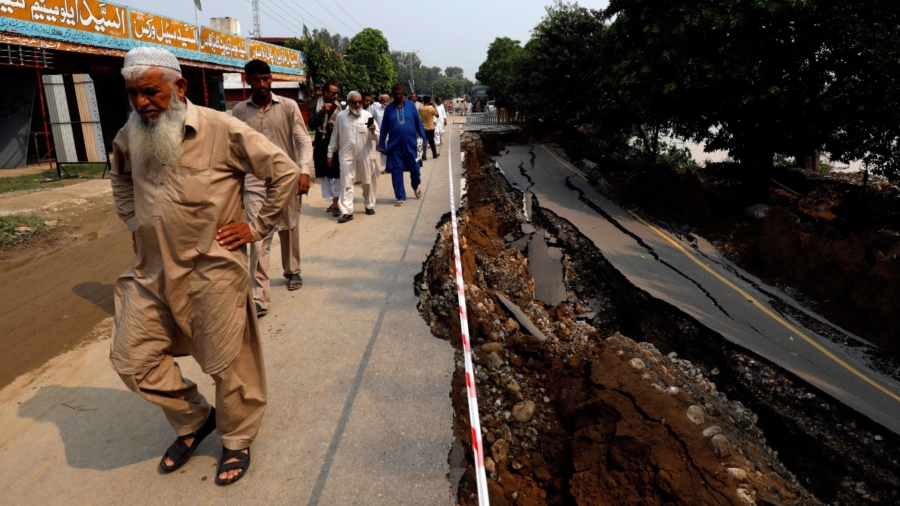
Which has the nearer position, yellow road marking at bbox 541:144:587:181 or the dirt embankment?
the dirt embankment

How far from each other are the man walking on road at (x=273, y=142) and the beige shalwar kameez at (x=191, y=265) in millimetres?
1968

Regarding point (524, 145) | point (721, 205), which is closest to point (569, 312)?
point (721, 205)

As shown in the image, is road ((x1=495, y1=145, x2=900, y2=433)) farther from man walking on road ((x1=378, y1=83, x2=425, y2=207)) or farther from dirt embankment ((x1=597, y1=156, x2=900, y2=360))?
man walking on road ((x1=378, y1=83, x2=425, y2=207))

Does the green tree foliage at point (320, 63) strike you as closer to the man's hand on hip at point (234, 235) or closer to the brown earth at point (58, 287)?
the brown earth at point (58, 287)

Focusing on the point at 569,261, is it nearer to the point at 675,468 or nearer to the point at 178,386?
the point at 675,468

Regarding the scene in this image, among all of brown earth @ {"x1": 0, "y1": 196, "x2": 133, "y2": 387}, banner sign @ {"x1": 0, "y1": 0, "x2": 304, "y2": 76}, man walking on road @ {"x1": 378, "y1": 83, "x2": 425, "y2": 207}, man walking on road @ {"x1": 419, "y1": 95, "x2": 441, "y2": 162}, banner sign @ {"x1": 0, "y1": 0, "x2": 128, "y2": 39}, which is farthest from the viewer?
man walking on road @ {"x1": 419, "y1": 95, "x2": 441, "y2": 162}

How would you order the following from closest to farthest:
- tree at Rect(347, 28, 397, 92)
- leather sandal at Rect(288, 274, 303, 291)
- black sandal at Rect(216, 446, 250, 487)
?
1. black sandal at Rect(216, 446, 250, 487)
2. leather sandal at Rect(288, 274, 303, 291)
3. tree at Rect(347, 28, 397, 92)

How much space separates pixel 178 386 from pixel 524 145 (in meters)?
18.8

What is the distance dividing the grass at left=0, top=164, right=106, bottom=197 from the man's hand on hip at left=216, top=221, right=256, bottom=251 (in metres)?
9.63

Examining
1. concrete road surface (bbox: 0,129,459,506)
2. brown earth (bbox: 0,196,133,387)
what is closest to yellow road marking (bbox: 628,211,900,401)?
concrete road surface (bbox: 0,129,459,506)

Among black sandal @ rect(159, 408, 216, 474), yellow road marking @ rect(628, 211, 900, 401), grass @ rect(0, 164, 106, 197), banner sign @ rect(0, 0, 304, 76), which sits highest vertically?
banner sign @ rect(0, 0, 304, 76)

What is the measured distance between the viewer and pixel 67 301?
514 cm

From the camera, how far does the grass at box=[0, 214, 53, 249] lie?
6.78 metres

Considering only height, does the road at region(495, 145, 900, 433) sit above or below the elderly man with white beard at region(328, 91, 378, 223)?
below
